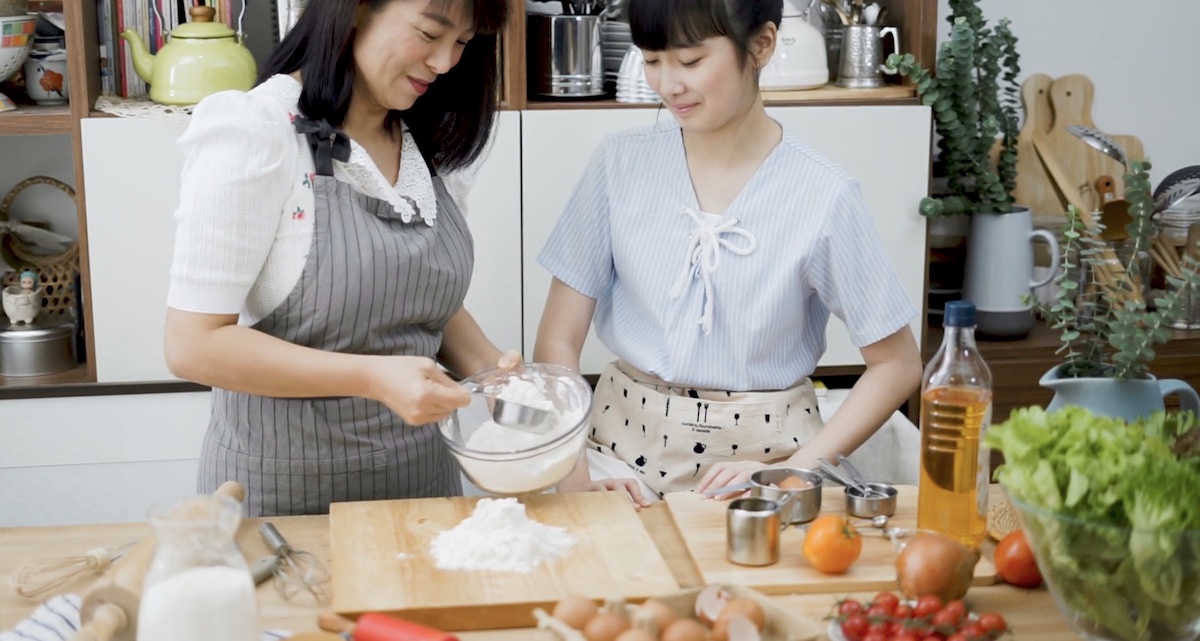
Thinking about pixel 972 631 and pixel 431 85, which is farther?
pixel 431 85

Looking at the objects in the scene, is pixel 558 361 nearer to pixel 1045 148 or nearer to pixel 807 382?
pixel 807 382

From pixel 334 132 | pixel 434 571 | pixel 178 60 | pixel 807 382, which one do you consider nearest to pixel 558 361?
pixel 807 382

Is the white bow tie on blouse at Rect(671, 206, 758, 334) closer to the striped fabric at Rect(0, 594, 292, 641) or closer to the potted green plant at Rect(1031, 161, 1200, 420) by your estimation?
the potted green plant at Rect(1031, 161, 1200, 420)

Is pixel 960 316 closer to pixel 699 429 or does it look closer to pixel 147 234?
pixel 699 429

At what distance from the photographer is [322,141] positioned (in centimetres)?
154

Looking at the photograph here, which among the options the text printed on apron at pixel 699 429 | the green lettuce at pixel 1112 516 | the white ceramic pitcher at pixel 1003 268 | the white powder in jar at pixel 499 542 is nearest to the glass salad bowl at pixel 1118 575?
the green lettuce at pixel 1112 516

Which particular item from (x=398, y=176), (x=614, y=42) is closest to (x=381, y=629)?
(x=398, y=176)

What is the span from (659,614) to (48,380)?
6.13 ft

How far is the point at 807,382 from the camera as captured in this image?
1899 millimetres

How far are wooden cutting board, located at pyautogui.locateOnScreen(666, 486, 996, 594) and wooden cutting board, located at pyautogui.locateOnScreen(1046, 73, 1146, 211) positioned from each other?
174cm

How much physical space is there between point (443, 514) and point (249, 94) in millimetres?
542

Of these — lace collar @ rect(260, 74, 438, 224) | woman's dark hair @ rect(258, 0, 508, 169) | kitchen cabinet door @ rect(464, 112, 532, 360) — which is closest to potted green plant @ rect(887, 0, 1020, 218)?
kitchen cabinet door @ rect(464, 112, 532, 360)

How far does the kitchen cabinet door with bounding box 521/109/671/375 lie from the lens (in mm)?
2562

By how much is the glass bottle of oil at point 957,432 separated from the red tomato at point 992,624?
0.21 meters
